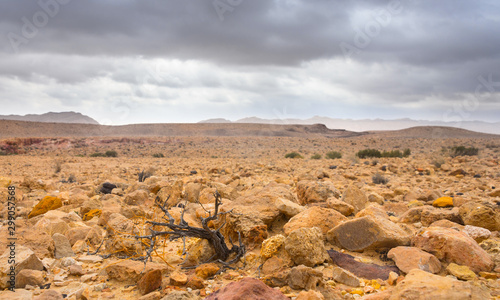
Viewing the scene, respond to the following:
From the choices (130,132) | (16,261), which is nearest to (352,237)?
(16,261)

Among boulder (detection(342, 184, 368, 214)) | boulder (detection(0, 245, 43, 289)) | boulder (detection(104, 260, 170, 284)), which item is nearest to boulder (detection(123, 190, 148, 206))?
boulder (detection(0, 245, 43, 289))

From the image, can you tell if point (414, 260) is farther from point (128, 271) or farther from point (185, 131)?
point (185, 131)

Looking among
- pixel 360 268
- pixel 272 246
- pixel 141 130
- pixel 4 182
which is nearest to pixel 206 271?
pixel 272 246

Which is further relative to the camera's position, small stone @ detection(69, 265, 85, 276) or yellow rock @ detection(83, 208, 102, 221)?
yellow rock @ detection(83, 208, 102, 221)

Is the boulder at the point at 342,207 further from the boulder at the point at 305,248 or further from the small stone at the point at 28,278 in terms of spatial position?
the small stone at the point at 28,278

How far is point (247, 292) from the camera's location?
7.46 feet

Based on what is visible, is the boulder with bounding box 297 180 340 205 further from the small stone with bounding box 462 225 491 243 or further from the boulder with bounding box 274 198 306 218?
the small stone with bounding box 462 225 491 243

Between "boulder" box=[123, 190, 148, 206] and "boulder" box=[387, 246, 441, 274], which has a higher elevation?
"boulder" box=[387, 246, 441, 274]

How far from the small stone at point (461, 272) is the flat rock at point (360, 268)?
18.5 inches

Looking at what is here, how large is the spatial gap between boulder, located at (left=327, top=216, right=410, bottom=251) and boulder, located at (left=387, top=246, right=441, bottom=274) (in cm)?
21

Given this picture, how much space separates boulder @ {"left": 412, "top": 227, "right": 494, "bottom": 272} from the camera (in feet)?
9.78

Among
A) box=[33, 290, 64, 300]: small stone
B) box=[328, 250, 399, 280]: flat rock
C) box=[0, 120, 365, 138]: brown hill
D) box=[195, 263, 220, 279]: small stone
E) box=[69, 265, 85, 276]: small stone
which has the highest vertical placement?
box=[0, 120, 365, 138]: brown hill

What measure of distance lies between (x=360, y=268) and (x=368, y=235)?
502mm

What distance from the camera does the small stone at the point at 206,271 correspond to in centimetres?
306
